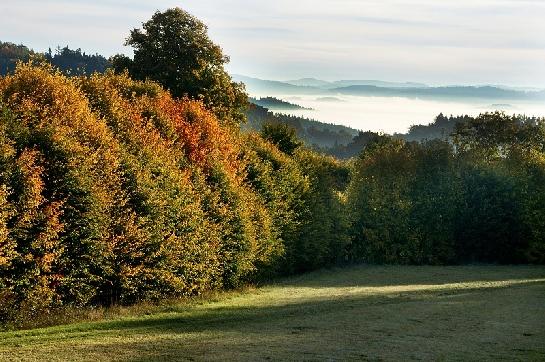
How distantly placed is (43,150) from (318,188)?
31.6m

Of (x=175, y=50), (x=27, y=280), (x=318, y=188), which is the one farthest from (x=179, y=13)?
(x=27, y=280)

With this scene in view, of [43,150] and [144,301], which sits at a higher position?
[43,150]

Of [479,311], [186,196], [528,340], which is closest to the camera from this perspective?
[528,340]

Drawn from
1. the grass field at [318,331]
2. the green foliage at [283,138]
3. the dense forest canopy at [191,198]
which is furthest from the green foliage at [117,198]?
the green foliage at [283,138]

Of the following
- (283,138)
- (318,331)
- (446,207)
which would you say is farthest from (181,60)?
(318,331)

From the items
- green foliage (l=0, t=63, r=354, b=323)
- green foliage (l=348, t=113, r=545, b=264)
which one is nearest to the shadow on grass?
green foliage (l=348, t=113, r=545, b=264)

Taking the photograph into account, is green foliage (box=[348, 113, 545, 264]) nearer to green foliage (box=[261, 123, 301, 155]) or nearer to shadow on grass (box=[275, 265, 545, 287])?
shadow on grass (box=[275, 265, 545, 287])

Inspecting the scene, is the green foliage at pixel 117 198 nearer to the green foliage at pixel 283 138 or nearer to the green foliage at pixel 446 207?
the green foliage at pixel 283 138

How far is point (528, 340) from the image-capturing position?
18.5 metres

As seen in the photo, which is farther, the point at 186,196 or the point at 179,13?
the point at 179,13

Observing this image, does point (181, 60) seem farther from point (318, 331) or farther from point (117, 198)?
point (318, 331)

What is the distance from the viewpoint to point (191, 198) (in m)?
33.7

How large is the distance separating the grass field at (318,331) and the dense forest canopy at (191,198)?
3.61 metres

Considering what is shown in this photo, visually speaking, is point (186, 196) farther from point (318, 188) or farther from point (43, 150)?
point (318, 188)
